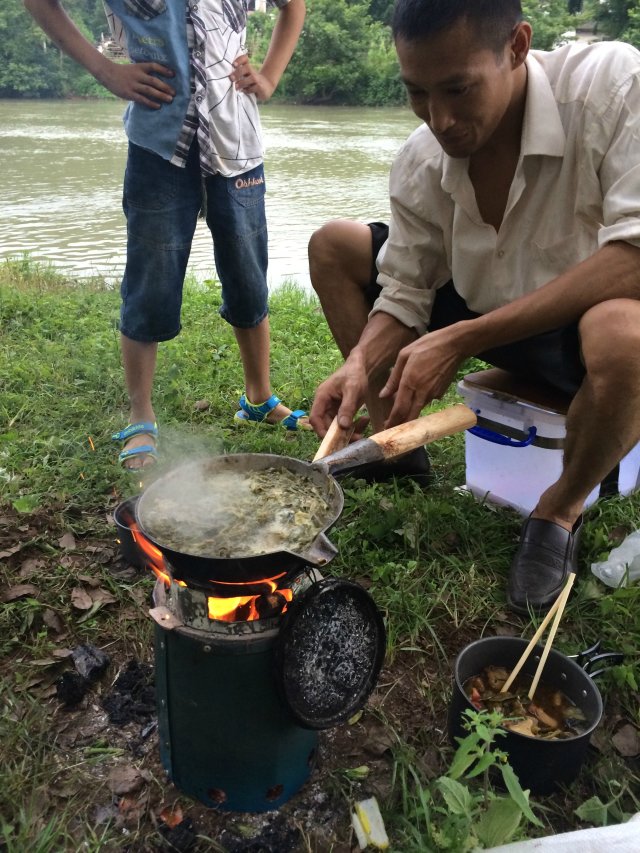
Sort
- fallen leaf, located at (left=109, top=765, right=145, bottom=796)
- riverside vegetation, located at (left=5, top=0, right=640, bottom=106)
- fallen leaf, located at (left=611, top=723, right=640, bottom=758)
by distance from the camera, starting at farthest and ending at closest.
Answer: riverside vegetation, located at (left=5, top=0, right=640, bottom=106) → fallen leaf, located at (left=611, top=723, right=640, bottom=758) → fallen leaf, located at (left=109, top=765, right=145, bottom=796)

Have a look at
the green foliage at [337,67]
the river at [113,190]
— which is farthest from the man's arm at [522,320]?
the green foliage at [337,67]

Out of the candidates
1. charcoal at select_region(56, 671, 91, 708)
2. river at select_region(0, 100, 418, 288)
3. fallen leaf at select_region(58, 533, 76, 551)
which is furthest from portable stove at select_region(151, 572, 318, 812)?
river at select_region(0, 100, 418, 288)

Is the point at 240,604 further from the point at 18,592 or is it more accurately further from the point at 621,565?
the point at 621,565

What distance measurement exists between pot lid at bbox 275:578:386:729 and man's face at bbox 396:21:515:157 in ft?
4.78

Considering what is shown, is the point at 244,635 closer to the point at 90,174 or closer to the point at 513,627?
the point at 513,627

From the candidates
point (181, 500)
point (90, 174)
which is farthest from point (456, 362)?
point (90, 174)

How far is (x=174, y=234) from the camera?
297cm

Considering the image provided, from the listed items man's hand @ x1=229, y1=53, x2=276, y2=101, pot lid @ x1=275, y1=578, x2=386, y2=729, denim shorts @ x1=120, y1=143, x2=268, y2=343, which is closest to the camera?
pot lid @ x1=275, y1=578, x2=386, y2=729

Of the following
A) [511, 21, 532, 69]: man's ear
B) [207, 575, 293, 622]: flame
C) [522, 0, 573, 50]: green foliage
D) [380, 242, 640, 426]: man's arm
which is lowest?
[207, 575, 293, 622]: flame

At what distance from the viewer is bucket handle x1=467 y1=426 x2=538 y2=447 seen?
8.50 feet

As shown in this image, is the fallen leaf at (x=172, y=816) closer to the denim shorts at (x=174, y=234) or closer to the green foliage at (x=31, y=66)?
the denim shorts at (x=174, y=234)

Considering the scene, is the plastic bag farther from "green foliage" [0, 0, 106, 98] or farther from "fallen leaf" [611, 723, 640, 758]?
"green foliage" [0, 0, 106, 98]

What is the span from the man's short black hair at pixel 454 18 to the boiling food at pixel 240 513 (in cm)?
131

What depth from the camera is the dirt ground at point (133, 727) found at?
65.6 inches
